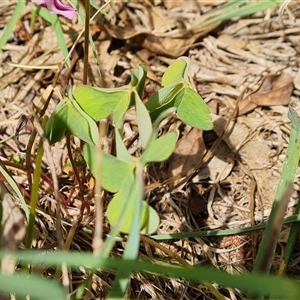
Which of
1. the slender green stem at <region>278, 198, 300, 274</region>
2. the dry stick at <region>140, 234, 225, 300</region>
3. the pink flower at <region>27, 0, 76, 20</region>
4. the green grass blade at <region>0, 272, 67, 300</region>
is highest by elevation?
the pink flower at <region>27, 0, 76, 20</region>

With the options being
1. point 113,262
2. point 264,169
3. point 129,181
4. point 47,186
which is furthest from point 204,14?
point 113,262

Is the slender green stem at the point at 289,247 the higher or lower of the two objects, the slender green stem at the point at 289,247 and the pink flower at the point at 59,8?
the lower

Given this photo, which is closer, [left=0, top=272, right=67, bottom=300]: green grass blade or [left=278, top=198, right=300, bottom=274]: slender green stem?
[left=0, top=272, right=67, bottom=300]: green grass blade

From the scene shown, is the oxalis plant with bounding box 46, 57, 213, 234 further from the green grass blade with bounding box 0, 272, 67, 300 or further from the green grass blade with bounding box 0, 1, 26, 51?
the green grass blade with bounding box 0, 1, 26, 51

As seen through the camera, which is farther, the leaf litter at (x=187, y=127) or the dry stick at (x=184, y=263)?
the leaf litter at (x=187, y=127)

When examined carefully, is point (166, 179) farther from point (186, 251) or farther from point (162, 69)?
point (162, 69)

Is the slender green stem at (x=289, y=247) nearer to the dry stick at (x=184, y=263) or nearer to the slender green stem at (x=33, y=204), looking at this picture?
the dry stick at (x=184, y=263)

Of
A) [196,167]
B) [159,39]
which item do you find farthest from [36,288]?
[159,39]

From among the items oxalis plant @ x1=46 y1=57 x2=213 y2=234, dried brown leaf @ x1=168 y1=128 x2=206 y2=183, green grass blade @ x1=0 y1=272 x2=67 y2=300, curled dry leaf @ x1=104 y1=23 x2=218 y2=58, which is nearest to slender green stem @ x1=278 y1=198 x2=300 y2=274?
oxalis plant @ x1=46 y1=57 x2=213 y2=234

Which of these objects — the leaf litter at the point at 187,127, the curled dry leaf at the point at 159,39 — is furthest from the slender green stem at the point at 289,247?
the curled dry leaf at the point at 159,39
